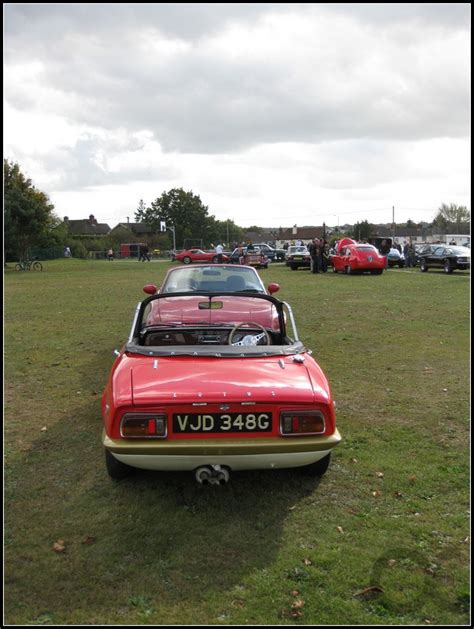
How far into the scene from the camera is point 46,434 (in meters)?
A: 5.27

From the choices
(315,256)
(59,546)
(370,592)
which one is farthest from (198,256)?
(370,592)

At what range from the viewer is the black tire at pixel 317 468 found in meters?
4.16

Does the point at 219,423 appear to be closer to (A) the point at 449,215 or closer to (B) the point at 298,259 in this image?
(B) the point at 298,259

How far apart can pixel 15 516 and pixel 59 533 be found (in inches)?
15.5

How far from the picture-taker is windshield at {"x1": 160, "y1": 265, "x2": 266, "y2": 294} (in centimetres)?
811

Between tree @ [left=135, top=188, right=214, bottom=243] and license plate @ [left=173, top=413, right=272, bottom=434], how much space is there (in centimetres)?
10136

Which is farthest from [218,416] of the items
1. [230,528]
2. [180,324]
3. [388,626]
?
[180,324]

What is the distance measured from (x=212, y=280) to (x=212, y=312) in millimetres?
2505

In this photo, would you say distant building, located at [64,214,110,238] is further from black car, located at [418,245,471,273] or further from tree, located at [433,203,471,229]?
black car, located at [418,245,471,273]

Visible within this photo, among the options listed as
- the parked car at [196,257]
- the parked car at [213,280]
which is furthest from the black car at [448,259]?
the parked car at [213,280]

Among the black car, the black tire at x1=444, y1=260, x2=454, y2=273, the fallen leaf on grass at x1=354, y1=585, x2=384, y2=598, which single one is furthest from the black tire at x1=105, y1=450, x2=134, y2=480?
the black tire at x1=444, y1=260, x2=454, y2=273

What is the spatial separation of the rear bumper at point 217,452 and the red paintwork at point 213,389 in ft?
→ 0.20

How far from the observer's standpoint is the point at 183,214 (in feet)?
353

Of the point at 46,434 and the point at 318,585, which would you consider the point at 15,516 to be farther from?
the point at 318,585
